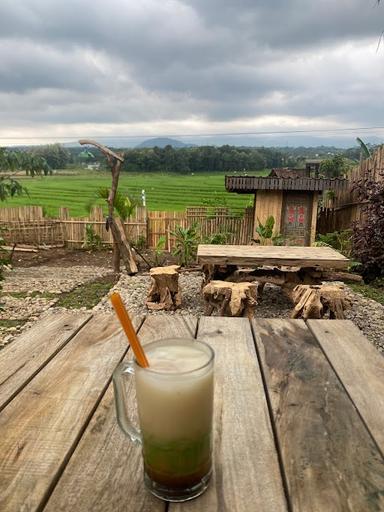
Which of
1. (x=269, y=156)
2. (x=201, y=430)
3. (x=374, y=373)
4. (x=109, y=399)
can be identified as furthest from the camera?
(x=269, y=156)

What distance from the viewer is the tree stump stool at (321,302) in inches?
199

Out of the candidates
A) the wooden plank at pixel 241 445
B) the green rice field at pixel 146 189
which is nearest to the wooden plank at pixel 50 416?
the wooden plank at pixel 241 445

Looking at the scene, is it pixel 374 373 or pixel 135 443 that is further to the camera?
pixel 374 373

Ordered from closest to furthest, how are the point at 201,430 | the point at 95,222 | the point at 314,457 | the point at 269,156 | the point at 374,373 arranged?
1. the point at 201,430
2. the point at 314,457
3. the point at 374,373
4. the point at 95,222
5. the point at 269,156

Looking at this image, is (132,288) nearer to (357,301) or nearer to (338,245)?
(357,301)

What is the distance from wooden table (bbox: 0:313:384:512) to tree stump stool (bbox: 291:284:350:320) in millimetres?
3603

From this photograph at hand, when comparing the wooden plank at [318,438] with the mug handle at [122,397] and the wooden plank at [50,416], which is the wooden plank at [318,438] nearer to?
the mug handle at [122,397]

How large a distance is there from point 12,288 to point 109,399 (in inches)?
309

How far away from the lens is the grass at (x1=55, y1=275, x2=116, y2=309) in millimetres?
6891

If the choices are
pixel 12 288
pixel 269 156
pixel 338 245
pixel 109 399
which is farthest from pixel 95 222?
pixel 269 156

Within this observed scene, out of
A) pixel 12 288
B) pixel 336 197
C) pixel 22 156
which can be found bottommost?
pixel 12 288

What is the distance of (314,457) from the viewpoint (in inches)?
34.0

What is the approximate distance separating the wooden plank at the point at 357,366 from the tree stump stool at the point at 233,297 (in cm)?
335

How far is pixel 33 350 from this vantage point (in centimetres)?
138
